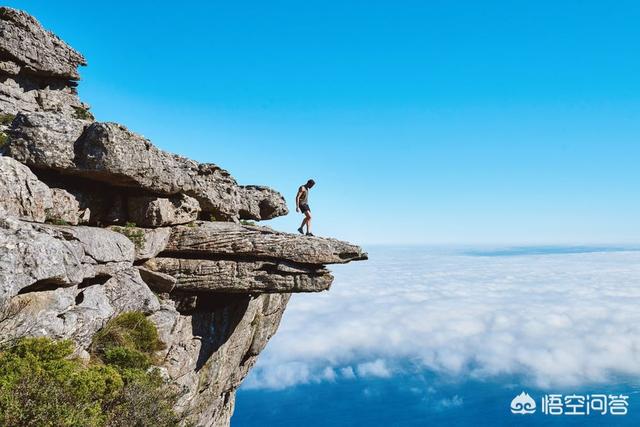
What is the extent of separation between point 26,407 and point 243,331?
1933 centimetres

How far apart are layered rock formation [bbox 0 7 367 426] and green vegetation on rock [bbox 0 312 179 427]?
862mm

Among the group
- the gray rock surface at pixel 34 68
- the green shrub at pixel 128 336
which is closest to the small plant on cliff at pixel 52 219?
the green shrub at pixel 128 336

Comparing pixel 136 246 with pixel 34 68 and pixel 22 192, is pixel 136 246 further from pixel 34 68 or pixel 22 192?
pixel 34 68

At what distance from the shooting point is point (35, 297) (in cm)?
1269

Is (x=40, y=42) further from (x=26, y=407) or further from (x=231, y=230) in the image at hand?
(x=26, y=407)

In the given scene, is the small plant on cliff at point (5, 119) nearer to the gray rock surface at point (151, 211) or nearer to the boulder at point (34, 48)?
the boulder at point (34, 48)

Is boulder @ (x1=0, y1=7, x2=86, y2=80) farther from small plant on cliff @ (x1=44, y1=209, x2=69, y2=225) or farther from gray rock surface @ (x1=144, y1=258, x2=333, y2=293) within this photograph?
gray rock surface @ (x1=144, y1=258, x2=333, y2=293)

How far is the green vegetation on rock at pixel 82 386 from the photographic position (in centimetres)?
883

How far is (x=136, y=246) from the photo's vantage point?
63.6 ft

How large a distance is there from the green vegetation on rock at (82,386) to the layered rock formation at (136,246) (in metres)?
0.86

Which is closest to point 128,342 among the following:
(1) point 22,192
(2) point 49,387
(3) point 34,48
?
(2) point 49,387

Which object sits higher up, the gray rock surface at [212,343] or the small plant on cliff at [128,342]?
the small plant on cliff at [128,342]

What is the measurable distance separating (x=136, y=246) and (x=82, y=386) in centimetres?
981

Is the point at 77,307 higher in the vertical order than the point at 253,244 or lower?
lower
